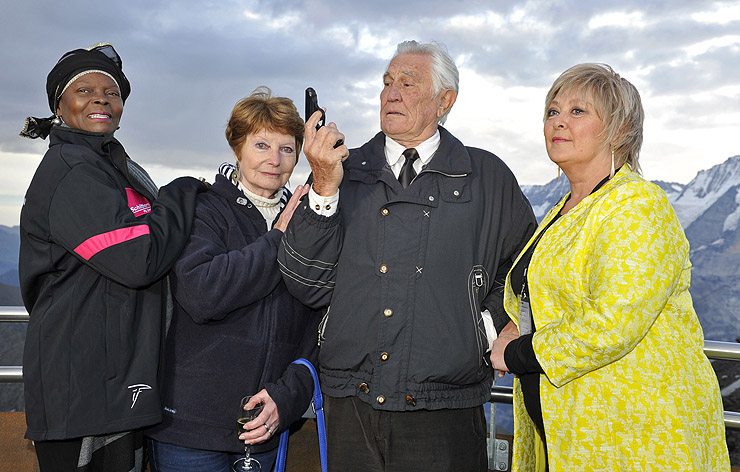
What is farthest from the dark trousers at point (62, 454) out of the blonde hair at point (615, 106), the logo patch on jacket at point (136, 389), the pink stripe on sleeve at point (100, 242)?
the blonde hair at point (615, 106)

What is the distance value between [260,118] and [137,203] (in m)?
0.71

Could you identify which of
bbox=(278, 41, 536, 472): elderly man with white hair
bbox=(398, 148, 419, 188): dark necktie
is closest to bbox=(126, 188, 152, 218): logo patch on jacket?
bbox=(278, 41, 536, 472): elderly man with white hair

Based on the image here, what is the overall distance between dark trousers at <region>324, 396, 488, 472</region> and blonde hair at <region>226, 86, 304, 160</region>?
1.30 metres

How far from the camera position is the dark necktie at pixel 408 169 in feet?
9.61

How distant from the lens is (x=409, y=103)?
300cm

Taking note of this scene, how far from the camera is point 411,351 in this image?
267cm

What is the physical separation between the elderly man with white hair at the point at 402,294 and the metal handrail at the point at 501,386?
0.65m

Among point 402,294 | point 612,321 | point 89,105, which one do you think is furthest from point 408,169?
point 89,105

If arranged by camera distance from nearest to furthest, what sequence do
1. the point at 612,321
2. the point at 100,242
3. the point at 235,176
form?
the point at 612,321 → the point at 100,242 → the point at 235,176

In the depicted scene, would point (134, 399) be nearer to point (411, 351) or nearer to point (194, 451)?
point (194, 451)

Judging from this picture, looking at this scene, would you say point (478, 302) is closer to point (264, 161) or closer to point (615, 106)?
point (615, 106)

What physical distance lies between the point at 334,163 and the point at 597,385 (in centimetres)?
131

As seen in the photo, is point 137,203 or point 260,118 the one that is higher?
point 260,118

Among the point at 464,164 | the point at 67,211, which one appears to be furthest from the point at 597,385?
the point at 67,211
